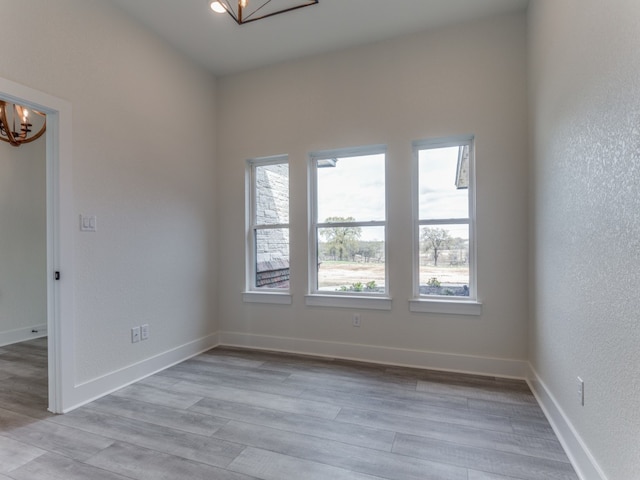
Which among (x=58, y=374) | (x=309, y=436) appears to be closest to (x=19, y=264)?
(x=58, y=374)

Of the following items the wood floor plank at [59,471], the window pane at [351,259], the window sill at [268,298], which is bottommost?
the wood floor plank at [59,471]

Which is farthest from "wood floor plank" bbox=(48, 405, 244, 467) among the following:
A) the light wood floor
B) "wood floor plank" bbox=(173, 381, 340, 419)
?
"wood floor plank" bbox=(173, 381, 340, 419)

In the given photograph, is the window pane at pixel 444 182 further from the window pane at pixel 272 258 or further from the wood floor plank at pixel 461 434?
the wood floor plank at pixel 461 434

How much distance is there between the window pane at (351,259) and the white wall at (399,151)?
0.58 feet

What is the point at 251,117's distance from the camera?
367 centimetres

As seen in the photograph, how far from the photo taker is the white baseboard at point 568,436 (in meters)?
1.52

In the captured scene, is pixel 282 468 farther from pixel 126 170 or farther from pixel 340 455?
pixel 126 170

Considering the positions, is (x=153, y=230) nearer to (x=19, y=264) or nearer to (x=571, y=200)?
(x=19, y=264)

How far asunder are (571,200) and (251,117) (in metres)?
3.06

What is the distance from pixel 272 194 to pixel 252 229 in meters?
0.46

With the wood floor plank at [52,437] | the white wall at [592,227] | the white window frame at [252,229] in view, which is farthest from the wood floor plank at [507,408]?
the wood floor plank at [52,437]

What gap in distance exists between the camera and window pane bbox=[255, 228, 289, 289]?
368 cm

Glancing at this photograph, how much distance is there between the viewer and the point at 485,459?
175 centimetres

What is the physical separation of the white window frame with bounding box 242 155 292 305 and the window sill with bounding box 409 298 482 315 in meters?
1.36
